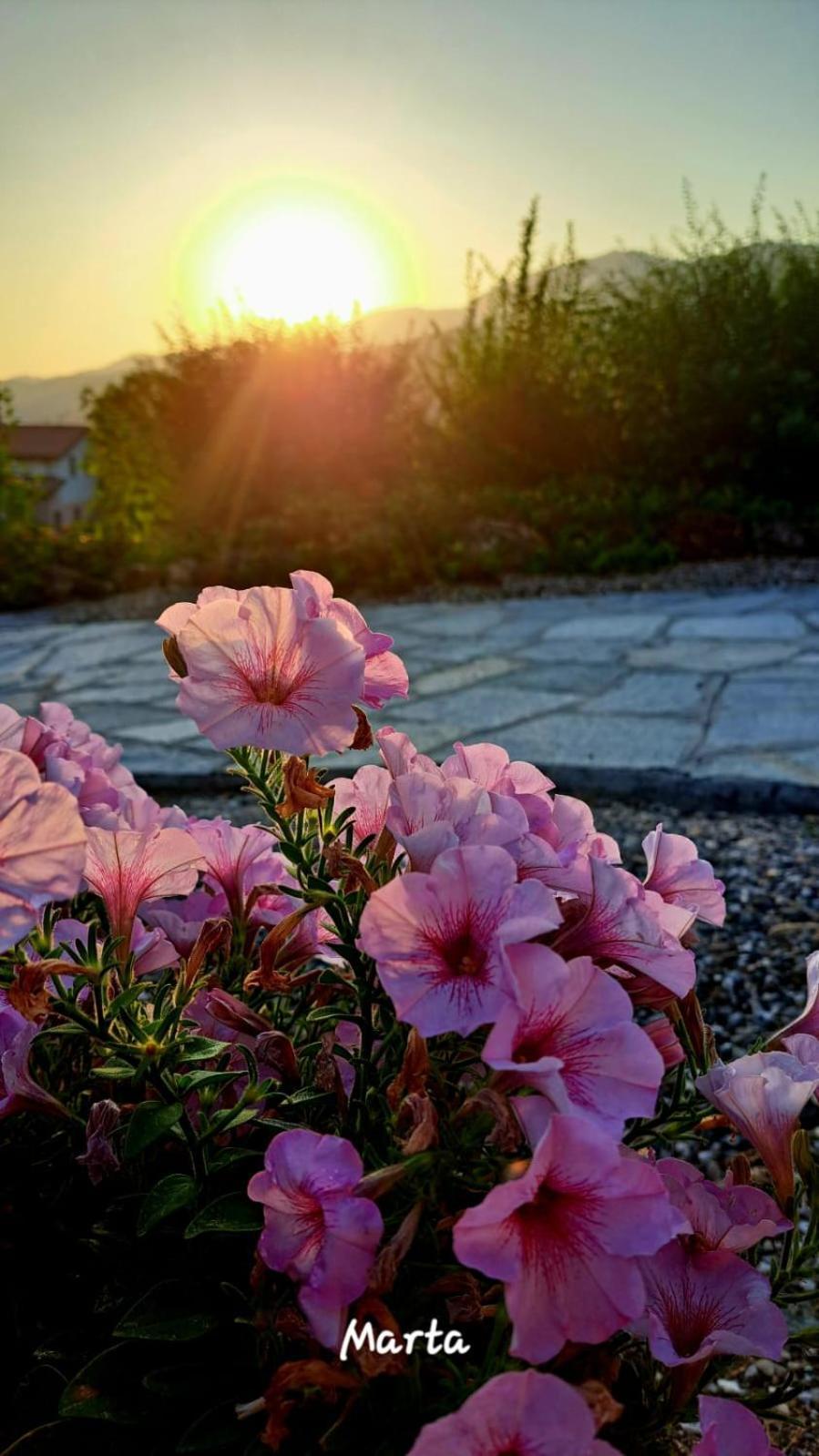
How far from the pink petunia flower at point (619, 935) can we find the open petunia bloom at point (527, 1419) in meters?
0.23

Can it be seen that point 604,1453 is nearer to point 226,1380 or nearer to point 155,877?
point 226,1380

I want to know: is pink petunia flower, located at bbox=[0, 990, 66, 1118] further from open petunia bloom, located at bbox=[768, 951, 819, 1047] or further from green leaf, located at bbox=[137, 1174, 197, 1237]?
open petunia bloom, located at bbox=[768, 951, 819, 1047]

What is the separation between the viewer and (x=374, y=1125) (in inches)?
31.3

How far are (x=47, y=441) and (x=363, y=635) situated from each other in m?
50.5

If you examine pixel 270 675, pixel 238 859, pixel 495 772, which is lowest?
pixel 238 859

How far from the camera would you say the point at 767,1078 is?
747mm

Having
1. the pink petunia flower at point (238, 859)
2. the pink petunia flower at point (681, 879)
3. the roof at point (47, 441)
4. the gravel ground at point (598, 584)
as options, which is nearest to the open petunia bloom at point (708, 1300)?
the pink petunia flower at point (681, 879)

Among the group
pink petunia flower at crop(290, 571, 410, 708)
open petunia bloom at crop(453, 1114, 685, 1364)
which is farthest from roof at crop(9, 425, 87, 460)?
open petunia bloom at crop(453, 1114, 685, 1364)

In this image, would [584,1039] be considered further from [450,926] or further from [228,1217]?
[228,1217]

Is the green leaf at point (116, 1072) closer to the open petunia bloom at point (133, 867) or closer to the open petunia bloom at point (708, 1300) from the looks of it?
the open petunia bloom at point (133, 867)

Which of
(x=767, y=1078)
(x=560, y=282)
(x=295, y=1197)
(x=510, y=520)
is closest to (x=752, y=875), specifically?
(x=767, y=1078)

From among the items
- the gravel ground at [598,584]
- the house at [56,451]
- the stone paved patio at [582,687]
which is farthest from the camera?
the house at [56,451]

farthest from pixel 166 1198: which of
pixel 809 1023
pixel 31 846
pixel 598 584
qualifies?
pixel 598 584

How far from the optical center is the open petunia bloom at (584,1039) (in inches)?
24.6
